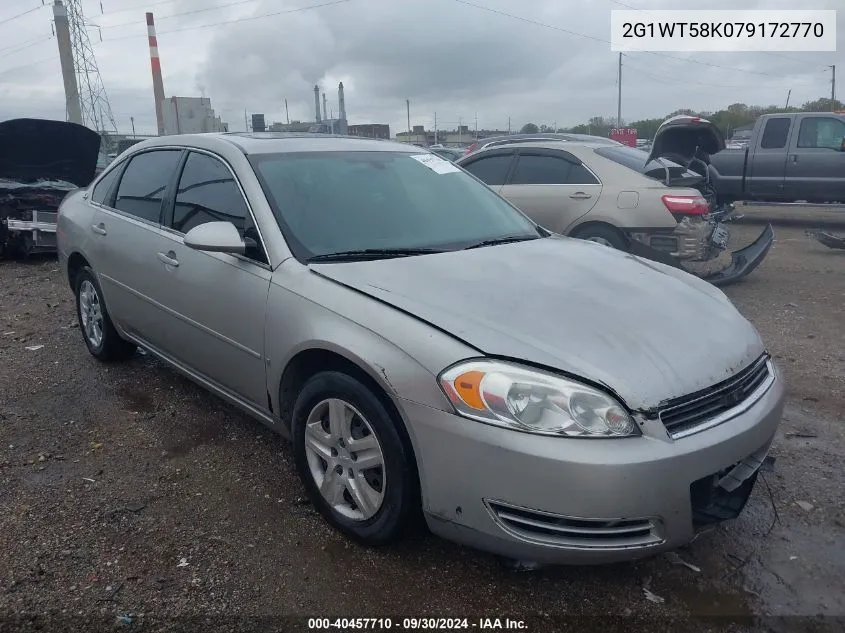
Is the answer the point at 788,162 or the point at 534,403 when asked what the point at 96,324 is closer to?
the point at 534,403

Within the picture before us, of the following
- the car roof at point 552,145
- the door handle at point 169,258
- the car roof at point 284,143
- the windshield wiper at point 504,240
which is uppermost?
the car roof at point 284,143

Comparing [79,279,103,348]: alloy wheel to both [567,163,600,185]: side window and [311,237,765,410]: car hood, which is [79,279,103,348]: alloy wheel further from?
[567,163,600,185]: side window

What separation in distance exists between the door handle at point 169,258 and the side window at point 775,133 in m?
12.1

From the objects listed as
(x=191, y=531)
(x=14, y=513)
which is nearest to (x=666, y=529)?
(x=191, y=531)

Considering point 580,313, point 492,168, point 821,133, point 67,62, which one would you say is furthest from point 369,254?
point 67,62

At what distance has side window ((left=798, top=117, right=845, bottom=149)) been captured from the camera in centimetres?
1202

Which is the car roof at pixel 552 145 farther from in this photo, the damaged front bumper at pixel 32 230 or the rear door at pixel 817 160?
the rear door at pixel 817 160

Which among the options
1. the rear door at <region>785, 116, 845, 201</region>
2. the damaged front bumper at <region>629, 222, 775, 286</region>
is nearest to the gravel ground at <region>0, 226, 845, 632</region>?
the damaged front bumper at <region>629, 222, 775, 286</region>

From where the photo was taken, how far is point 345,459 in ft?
9.18

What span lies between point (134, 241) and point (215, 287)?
3.52 ft

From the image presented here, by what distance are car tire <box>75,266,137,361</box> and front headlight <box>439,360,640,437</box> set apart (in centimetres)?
321

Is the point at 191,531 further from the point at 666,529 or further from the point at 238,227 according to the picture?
the point at 666,529

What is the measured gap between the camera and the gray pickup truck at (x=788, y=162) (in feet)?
39.5

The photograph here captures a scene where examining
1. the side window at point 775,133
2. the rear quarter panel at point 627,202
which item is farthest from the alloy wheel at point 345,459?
the side window at point 775,133
